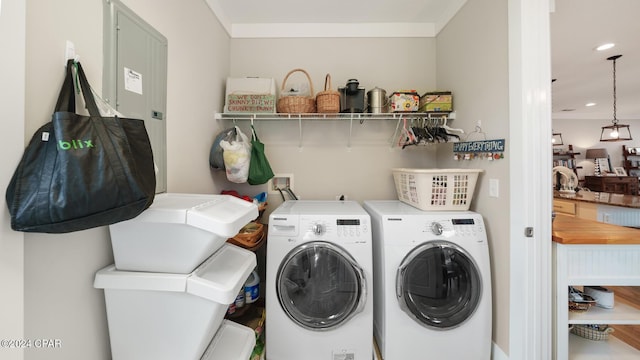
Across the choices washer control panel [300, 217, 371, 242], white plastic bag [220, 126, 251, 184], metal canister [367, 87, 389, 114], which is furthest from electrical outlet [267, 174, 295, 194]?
metal canister [367, 87, 389, 114]

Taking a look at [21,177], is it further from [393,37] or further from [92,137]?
[393,37]

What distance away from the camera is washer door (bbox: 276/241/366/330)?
1.54m

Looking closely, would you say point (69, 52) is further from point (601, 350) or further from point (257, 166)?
point (601, 350)

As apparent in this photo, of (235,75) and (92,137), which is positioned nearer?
(92,137)

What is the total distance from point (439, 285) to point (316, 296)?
2.49 ft

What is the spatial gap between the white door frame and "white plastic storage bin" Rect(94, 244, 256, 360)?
1505mm

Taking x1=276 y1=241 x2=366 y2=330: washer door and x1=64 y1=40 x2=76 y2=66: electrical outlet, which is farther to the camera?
x1=276 y1=241 x2=366 y2=330: washer door

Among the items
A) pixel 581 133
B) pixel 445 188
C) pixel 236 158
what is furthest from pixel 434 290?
pixel 581 133

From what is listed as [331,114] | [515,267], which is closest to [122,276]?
[331,114]

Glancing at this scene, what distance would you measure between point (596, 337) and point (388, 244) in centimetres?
141

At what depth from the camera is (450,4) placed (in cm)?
205

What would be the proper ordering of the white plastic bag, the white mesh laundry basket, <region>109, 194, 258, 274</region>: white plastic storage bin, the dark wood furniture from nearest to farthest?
1. <region>109, 194, 258, 274</region>: white plastic storage bin
2. the white mesh laundry basket
3. the white plastic bag
4. the dark wood furniture

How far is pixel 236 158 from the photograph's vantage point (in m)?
A: 1.80

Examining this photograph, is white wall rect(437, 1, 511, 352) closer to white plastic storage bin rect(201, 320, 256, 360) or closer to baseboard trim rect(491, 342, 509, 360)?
baseboard trim rect(491, 342, 509, 360)
